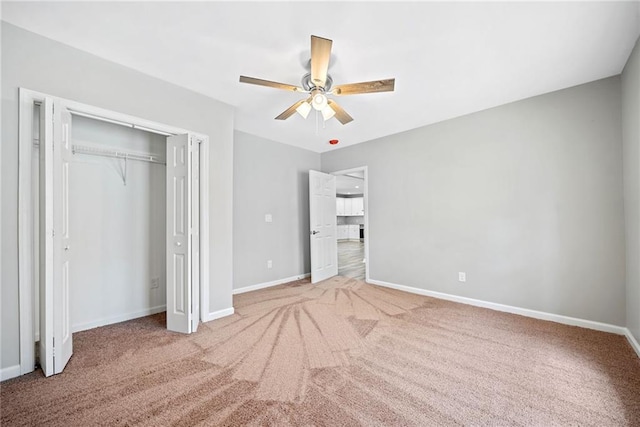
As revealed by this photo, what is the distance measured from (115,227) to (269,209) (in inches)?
85.0

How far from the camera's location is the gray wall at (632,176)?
206cm

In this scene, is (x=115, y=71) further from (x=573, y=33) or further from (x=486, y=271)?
(x=486, y=271)

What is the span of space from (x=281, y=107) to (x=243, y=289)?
9.15 feet

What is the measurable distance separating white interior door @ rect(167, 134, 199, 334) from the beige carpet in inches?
8.7

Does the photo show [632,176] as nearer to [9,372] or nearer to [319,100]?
[319,100]

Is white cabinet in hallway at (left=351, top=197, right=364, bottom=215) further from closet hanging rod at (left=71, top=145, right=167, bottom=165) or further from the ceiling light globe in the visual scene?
the ceiling light globe

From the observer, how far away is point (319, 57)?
1.81m

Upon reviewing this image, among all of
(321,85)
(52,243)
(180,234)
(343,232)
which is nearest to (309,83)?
(321,85)

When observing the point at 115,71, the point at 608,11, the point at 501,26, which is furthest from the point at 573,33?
the point at 115,71

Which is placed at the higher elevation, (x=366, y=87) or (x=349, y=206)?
(x=366, y=87)

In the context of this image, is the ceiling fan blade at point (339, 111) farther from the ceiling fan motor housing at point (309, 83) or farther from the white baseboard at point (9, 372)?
the white baseboard at point (9, 372)

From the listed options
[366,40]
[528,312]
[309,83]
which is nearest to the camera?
[366,40]

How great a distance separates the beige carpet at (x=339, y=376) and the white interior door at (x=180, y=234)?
0.73ft

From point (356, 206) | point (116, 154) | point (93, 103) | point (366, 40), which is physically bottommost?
point (356, 206)
